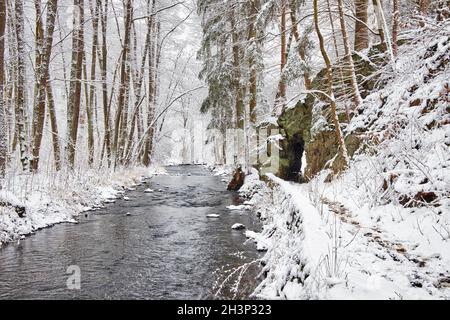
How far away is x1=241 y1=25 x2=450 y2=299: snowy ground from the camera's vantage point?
2635 mm

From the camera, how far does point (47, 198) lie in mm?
7672

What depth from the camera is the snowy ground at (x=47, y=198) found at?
6172mm

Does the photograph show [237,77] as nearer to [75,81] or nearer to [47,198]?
[75,81]

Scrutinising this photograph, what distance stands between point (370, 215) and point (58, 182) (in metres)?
7.77

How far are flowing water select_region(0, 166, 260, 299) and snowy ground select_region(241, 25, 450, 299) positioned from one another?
595mm

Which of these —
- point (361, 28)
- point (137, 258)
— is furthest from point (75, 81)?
point (361, 28)

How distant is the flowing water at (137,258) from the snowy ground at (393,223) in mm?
595

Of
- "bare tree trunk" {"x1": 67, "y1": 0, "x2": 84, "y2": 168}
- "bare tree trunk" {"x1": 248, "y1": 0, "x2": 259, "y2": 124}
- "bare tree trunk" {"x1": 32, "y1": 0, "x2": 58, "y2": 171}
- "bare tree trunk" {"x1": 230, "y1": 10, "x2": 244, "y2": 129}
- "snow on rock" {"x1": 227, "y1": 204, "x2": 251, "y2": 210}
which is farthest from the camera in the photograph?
"bare tree trunk" {"x1": 230, "y1": 10, "x2": 244, "y2": 129}

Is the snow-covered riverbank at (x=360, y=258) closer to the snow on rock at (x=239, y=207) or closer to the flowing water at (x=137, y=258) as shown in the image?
the flowing water at (x=137, y=258)

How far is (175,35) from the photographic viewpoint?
76.7 ft

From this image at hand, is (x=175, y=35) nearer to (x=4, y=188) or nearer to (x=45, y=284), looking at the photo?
(x=4, y=188)

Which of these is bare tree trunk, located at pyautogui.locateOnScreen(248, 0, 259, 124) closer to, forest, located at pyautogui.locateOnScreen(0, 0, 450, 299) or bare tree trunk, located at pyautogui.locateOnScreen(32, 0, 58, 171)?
forest, located at pyautogui.locateOnScreen(0, 0, 450, 299)

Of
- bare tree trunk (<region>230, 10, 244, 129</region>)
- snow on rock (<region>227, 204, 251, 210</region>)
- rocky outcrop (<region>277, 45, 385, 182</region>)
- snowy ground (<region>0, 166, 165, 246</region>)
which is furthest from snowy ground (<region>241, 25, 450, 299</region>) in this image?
bare tree trunk (<region>230, 10, 244, 129</region>)
